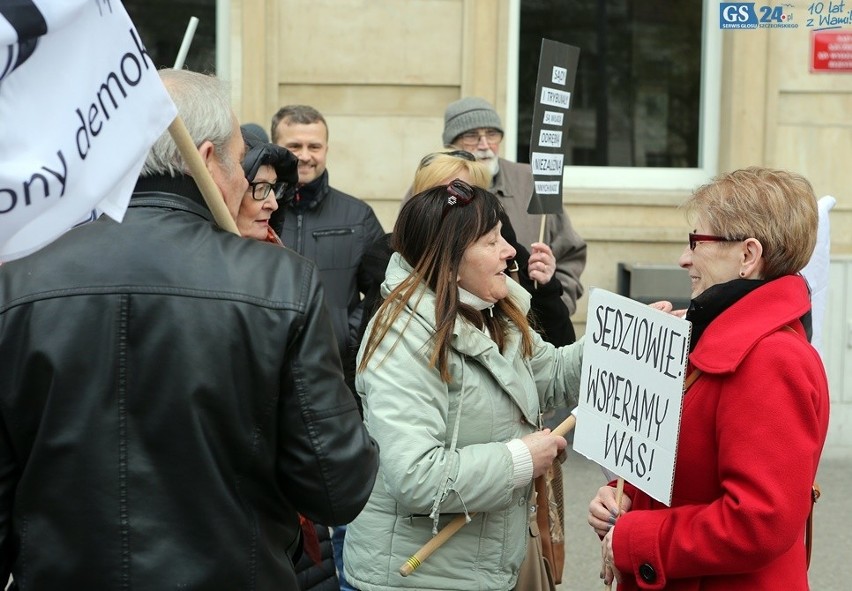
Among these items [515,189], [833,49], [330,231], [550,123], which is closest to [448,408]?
[550,123]

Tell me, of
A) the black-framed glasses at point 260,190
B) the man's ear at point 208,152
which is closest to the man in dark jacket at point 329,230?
the black-framed glasses at point 260,190

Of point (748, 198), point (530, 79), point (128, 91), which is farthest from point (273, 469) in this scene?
point (530, 79)

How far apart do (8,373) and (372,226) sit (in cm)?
332

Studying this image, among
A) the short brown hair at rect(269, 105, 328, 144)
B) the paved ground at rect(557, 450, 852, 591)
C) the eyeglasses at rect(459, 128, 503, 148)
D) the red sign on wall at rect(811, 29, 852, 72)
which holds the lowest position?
the paved ground at rect(557, 450, 852, 591)

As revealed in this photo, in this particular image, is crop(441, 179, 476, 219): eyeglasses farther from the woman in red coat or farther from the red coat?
the red coat

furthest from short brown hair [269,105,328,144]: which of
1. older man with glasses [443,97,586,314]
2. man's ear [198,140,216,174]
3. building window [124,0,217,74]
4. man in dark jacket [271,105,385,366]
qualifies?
man's ear [198,140,216,174]

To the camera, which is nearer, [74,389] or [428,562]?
[74,389]

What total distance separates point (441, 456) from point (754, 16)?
5.13m

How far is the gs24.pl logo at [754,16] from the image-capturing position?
727 cm

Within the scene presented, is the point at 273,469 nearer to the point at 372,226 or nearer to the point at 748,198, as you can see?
the point at 748,198

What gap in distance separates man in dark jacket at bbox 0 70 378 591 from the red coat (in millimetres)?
812

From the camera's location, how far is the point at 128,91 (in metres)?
2.01

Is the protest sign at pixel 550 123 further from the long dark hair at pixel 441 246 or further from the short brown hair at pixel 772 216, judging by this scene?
the short brown hair at pixel 772 216

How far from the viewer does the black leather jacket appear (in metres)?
2.15
